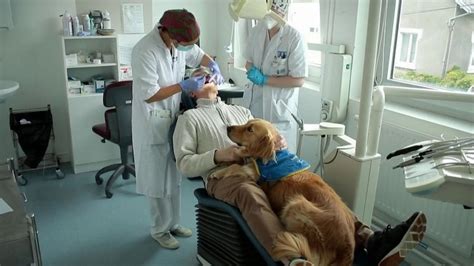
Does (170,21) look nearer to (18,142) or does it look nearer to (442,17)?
(442,17)

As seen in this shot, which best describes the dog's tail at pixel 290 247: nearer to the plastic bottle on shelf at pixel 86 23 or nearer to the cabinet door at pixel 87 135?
the cabinet door at pixel 87 135

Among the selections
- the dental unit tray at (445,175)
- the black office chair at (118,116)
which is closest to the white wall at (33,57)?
the black office chair at (118,116)

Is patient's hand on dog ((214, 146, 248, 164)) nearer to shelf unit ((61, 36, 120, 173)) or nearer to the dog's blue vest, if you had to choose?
the dog's blue vest

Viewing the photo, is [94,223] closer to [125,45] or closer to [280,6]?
[125,45]

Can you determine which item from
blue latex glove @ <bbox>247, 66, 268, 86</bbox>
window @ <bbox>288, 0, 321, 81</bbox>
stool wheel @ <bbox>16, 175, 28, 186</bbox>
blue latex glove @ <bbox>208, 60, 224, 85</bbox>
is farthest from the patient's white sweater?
stool wheel @ <bbox>16, 175, 28, 186</bbox>

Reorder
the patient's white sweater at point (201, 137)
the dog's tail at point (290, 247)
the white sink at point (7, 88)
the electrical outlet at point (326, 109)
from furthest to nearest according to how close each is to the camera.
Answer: the white sink at point (7, 88) < the electrical outlet at point (326, 109) < the patient's white sweater at point (201, 137) < the dog's tail at point (290, 247)

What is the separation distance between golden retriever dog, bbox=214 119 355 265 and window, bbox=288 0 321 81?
5.48ft

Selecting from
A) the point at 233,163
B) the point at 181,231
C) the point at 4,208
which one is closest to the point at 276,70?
the point at 233,163

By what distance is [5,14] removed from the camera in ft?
9.77

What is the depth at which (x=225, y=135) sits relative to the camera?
1.89m

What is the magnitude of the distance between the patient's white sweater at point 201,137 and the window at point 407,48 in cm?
119

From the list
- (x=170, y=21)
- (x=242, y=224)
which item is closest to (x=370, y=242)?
(x=242, y=224)

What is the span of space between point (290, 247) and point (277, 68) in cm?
136

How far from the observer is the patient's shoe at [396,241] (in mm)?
1320
